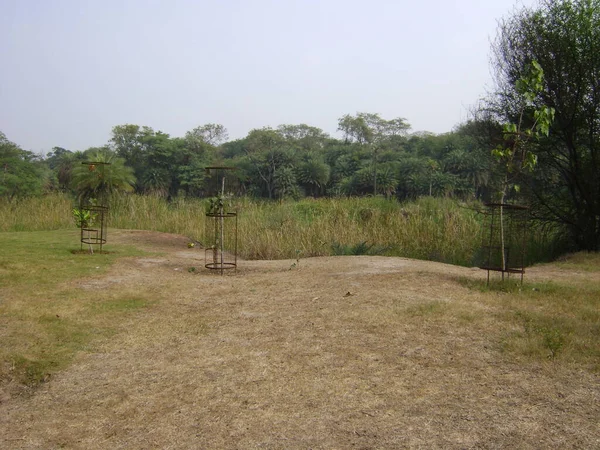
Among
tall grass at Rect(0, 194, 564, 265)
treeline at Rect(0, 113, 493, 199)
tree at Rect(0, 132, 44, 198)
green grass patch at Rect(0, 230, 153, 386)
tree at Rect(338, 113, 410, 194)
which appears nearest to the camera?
green grass patch at Rect(0, 230, 153, 386)

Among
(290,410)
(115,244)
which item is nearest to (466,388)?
(290,410)

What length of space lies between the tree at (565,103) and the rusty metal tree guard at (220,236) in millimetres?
5459

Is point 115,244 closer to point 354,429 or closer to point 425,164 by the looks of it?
point 354,429

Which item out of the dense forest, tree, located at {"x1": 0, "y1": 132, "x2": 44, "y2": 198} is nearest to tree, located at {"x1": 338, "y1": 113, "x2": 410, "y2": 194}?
the dense forest

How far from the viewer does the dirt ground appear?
2.87 m

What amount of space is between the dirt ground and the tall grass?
183 inches

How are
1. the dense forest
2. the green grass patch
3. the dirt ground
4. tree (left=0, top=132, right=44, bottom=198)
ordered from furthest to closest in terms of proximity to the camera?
tree (left=0, top=132, right=44, bottom=198)
the dense forest
the green grass patch
the dirt ground

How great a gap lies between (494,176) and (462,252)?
2190mm

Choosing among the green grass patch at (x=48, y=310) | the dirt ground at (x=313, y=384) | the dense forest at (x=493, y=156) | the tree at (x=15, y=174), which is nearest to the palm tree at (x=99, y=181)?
the dense forest at (x=493, y=156)

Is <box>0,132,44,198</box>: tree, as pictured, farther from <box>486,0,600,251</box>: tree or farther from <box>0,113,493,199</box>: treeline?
<box>486,0,600,251</box>: tree

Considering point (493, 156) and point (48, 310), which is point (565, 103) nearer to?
point (493, 156)

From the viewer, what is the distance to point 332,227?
1101cm

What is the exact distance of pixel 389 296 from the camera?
543 centimetres

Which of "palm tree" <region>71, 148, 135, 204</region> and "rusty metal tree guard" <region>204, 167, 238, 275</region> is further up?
"palm tree" <region>71, 148, 135, 204</region>
